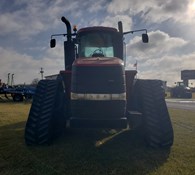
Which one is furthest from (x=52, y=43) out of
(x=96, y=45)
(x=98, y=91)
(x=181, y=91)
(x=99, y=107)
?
(x=181, y=91)

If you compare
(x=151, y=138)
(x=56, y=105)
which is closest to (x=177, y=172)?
(x=151, y=138)

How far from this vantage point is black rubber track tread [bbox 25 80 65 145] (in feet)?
19.5

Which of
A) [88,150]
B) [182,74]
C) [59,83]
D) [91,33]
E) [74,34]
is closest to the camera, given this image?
[88,150]

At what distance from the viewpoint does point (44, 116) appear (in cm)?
609

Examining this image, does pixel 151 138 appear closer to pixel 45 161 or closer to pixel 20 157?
pixel 45 161

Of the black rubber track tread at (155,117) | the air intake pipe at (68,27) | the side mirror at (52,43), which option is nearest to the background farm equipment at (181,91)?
the air intake pipe at (68,27)

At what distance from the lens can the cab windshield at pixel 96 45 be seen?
24.5 ft

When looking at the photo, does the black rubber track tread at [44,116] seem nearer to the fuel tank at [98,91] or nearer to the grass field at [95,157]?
the grass field at [95,157]

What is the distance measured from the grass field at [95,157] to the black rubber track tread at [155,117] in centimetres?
24

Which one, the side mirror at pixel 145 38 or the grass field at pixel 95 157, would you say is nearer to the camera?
the grass field at pixel 95 157

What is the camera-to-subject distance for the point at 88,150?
5770 millimetres

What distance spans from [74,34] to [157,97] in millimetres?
3429

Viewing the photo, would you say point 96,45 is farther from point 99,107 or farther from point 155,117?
point 155,117

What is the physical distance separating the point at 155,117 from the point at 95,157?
68.0 inches
